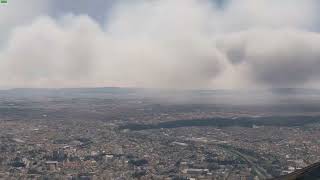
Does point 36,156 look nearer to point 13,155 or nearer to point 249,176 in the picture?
point 13,155

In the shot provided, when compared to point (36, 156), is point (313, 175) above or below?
above

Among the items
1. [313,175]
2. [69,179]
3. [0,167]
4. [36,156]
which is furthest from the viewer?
[36,156]

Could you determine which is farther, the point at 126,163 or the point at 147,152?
the point at 147,152

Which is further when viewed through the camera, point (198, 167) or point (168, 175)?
point (198, 167)

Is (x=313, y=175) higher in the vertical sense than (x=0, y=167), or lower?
higher

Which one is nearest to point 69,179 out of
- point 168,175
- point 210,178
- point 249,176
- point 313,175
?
point 168,175

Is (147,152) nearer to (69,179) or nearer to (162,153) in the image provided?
(162,153)

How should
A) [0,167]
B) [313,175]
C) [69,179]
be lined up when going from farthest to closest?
[0,167]
[69,179]
[313,175]

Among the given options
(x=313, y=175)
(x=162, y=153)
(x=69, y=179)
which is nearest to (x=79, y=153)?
(x=162, y=153)

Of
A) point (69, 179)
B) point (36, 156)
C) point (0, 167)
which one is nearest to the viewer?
point (69, 179)
